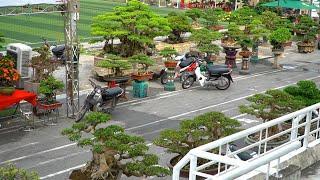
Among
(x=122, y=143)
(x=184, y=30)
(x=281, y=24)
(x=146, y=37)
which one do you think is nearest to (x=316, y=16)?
(x=281, y=24)

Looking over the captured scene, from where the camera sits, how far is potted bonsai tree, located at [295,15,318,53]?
3303cm

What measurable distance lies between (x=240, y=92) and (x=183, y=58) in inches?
115

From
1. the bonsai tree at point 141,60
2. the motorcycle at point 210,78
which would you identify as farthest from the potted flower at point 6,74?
the motorcycle at point 210,78

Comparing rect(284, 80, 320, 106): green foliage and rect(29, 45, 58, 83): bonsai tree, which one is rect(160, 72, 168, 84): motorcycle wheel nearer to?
rect(29, 45, 58, 83): bonsai tree

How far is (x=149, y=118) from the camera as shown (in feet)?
57.9

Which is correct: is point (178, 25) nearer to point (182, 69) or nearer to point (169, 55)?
point (169, 55)

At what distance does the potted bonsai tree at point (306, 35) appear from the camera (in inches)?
1300

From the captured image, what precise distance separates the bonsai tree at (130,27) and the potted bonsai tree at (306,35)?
10647 millimetres

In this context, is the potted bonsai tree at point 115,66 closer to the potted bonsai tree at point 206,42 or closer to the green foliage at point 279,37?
the potted bonsai tree at point 206,42

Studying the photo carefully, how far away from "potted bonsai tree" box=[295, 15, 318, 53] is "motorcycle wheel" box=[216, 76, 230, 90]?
40.6 feet

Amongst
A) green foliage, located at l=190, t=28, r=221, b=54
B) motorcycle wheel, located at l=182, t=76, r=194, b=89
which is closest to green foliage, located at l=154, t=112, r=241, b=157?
motorcycle wheel, located at l=182, t=76, r=194, b=89

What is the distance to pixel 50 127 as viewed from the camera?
1619 centimetres

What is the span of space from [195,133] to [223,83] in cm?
1110

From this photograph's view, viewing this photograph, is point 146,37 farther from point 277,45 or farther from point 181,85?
point 277,45
